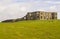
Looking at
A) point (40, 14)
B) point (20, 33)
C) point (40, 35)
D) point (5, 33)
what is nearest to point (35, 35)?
point (40, 35)

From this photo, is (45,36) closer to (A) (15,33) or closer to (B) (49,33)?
(B) (49,33)

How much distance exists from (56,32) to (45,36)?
198 centimetres

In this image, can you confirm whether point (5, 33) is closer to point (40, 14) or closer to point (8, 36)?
point (8, 36)

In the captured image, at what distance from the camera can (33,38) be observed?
19062 mm

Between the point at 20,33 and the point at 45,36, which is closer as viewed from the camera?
the point at 45,36

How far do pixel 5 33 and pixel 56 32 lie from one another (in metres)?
5.91

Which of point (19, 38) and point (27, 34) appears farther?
point (27, 34)

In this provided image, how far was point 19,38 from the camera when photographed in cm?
1908

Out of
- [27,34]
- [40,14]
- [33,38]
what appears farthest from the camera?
[40,14]

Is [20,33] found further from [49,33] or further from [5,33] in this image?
[49,33]

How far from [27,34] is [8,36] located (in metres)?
2.15

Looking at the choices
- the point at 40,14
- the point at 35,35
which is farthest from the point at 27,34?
the point at 40,14

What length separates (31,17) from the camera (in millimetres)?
58812

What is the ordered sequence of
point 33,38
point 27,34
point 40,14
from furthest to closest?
point 40,14 < point 27,34 < point 33,38
